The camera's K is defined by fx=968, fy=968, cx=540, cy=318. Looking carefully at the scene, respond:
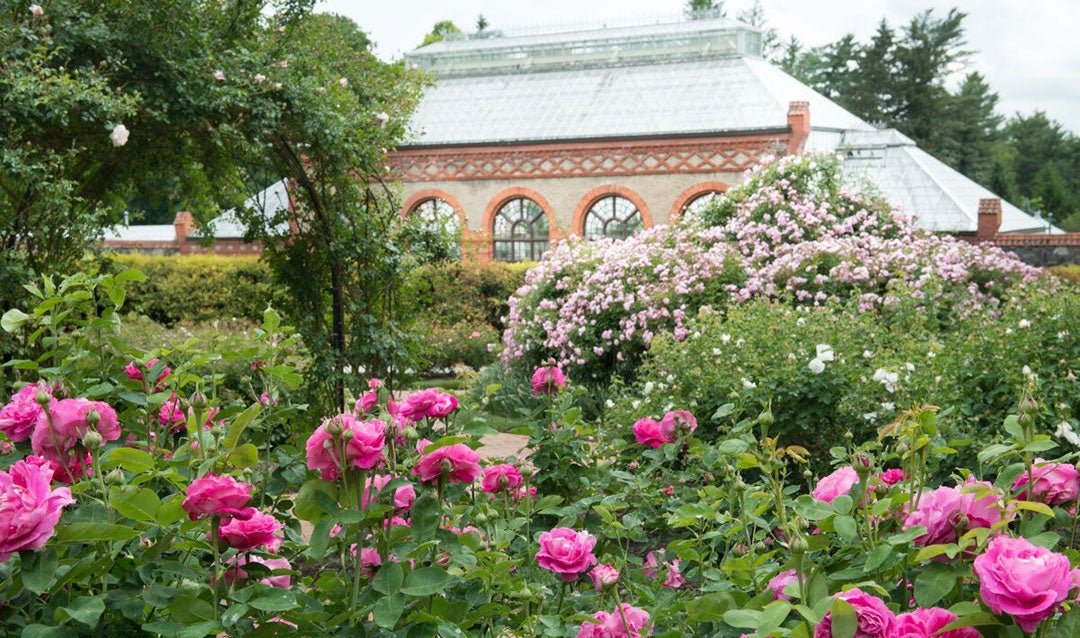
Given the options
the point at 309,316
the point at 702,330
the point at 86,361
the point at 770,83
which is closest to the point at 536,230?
the point at 770,83

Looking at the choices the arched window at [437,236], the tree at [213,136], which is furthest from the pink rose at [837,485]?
the arched window at [437,236]

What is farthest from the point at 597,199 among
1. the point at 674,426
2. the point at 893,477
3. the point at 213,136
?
the point at 893,477

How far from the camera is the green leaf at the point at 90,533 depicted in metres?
1.36

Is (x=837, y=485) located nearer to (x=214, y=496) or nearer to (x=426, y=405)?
(x=426, y=405)

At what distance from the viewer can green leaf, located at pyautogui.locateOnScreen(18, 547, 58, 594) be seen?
1.31m

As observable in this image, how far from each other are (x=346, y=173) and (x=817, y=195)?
615 cm

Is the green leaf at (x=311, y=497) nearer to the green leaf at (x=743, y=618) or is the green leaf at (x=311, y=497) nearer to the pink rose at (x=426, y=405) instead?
the pink rose at (x=426, y=405)

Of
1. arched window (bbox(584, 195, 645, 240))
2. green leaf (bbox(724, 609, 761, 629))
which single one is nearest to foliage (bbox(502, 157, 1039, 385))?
green leaf (bbox(724, 609, 761, 629))

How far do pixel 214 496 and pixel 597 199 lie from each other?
2000 cm

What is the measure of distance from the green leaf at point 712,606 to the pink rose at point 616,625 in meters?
0.09

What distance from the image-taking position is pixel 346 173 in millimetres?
7105

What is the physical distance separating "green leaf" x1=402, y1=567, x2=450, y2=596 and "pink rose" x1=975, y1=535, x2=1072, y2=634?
778 mm

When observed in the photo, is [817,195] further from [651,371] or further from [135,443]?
[135,443]

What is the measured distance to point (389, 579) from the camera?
1.52 meters
